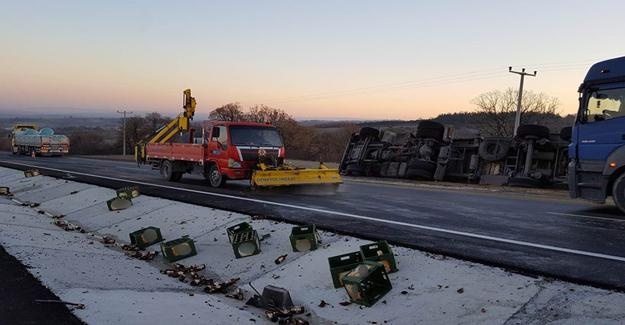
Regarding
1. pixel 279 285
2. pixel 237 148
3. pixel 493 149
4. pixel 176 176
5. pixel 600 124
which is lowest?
pixel 176 176

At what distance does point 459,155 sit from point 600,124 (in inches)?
433

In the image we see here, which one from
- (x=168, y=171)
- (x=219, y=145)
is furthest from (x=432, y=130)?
(x=168, y=171)

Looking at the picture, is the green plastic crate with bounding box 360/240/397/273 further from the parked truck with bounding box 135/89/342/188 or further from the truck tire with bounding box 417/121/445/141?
the truck tire with bounding box 417/121/445/141

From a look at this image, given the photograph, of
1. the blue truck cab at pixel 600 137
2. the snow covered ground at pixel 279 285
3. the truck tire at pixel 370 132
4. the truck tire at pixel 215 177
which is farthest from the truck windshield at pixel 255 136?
the truck tire at pixel 370 132

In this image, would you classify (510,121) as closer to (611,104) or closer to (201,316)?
(611,104)

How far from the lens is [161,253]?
8.99 meters

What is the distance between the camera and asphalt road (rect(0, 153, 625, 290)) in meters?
6.49

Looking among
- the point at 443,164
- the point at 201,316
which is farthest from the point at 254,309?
the point at 443,164

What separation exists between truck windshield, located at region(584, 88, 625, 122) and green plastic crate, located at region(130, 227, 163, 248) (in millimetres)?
9545

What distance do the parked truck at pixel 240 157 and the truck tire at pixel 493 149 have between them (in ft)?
25.3

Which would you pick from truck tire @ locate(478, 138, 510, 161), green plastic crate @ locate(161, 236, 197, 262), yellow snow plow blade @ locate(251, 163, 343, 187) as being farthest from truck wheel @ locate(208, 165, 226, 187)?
truck tire @ locate(478, 138, 510, 161)

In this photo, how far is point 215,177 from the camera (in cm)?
1686

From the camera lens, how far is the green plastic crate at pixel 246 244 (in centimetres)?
796

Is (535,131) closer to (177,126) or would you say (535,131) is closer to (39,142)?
(177,126)
